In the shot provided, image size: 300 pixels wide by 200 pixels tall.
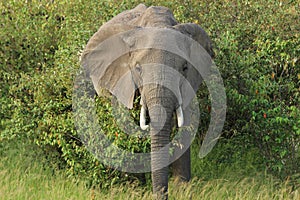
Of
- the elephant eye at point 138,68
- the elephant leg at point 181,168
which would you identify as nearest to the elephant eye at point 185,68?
the elephant eye at point 138,68

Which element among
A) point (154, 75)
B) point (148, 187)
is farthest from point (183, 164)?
point (154, 75)

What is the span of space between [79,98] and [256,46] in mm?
2269

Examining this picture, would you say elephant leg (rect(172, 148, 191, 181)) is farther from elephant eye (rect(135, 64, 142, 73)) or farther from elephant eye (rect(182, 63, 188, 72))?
elephant eye (rect(135, 64, 142, 73))

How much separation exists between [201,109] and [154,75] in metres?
1.67

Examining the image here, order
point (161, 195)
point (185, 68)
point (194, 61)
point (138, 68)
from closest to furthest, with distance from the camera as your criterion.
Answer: point (161, 195) < point (138, 68) < point (185, 68) < point (194, 61)

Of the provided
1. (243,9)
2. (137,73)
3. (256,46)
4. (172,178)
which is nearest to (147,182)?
(172,178)

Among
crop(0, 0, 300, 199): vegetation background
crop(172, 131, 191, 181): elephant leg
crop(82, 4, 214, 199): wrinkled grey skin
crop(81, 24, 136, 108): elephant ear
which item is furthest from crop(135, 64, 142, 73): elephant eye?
crop(172, 131, 191, 181): elephant leg

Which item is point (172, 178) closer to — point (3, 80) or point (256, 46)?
point (256, 46)

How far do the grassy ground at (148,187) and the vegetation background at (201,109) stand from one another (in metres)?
0.02

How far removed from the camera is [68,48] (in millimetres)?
8797

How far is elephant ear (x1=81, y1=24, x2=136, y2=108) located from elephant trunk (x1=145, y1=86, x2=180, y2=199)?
0.65 metres

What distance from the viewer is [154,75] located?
6.70m

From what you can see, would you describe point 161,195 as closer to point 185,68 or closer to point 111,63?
point 185,68

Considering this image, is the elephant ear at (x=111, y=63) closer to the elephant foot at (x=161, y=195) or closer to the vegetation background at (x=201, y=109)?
the vegetation background at (x=201, y=109)
